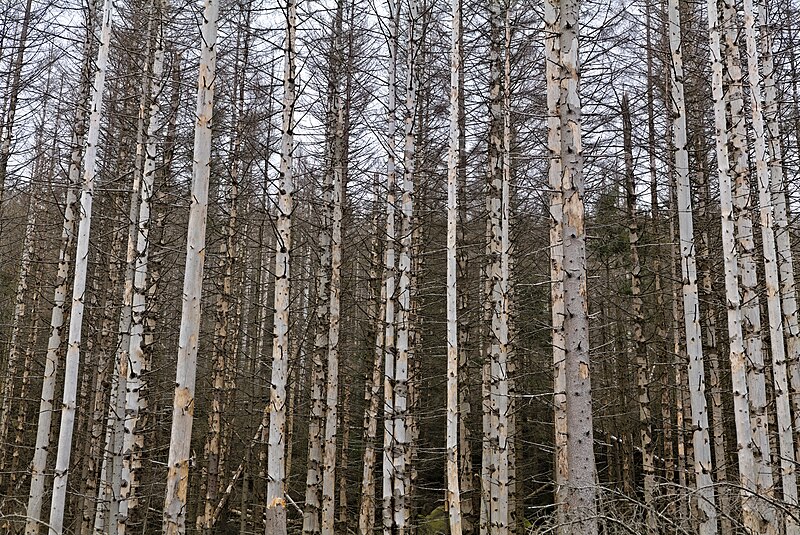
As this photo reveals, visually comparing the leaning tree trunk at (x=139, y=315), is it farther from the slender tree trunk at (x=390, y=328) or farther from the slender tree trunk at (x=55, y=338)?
the slender tree trunk at (x=390, y=328)

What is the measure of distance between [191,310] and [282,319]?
0.87 m

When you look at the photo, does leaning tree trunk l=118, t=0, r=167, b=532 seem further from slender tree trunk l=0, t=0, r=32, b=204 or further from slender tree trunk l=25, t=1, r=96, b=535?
slender tree trunk l=0, t=0, r=32, b=204

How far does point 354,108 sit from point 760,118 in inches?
249

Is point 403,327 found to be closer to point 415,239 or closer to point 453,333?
point 453,333

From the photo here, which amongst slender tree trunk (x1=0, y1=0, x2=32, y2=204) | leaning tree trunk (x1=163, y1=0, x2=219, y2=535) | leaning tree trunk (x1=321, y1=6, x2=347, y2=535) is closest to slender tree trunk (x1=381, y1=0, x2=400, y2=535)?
leaning tree trunk (x1=321, y1=6, x2=347, y2=535)

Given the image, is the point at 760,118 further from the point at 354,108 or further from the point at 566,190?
the point at 354,108

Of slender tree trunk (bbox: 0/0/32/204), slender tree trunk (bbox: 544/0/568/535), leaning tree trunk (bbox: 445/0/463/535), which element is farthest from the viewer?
slender tree trunk (bbox: 0/0/32/204)

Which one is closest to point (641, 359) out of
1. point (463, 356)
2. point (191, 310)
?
point (463, 356)

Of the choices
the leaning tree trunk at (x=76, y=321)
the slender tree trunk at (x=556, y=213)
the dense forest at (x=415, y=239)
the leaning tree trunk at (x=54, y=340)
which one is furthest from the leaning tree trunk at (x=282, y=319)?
the leaning tree trunk at (x=54, y=340)

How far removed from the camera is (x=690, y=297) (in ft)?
23.1

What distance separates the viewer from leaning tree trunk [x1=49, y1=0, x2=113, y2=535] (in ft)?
20.5

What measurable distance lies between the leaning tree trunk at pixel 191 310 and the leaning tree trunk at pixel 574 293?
3148mm

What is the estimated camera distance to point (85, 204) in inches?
252

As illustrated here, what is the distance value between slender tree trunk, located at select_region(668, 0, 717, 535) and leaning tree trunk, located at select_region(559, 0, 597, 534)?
2.37 meters
